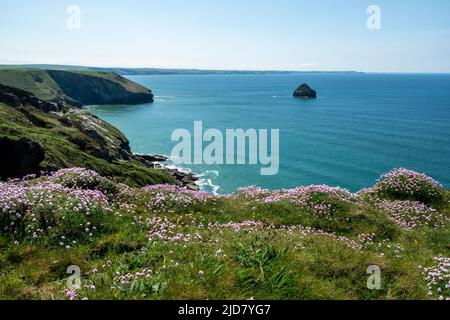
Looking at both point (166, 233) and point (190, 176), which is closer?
point (166, 233)

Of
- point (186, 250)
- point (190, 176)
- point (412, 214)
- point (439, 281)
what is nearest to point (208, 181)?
point (190, 176)

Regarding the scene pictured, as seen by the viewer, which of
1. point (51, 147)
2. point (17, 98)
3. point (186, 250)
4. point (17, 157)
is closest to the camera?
point (186, 250)

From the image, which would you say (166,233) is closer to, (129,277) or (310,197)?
(129,277)

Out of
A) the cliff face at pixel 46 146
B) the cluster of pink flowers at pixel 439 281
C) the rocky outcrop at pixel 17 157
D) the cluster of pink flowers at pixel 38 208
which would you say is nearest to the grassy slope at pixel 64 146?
the cliff face at pixel 46 146

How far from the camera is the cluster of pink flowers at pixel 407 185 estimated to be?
23250 mm

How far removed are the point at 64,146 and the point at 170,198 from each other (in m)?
34.0

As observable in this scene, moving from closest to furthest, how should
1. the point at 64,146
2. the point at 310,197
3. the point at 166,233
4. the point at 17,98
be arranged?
the point at 166,233, the point at 310,197, the point at 64,146, the point at 17,98

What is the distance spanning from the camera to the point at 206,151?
347 ft

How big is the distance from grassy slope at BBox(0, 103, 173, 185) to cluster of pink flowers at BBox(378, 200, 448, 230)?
81.5 ft

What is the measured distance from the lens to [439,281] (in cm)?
909

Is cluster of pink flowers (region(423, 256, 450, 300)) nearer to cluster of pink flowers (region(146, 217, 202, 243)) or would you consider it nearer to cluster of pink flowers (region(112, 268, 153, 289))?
cluster of pink flowers (region(146, 217, 202, 243))

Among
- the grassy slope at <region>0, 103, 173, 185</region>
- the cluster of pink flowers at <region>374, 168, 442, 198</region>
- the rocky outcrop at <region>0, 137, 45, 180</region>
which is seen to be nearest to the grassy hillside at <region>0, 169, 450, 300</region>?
the cluster of pink flowers at <region>374, 168, 442, 198</region>

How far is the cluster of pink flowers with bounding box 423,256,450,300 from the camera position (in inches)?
334

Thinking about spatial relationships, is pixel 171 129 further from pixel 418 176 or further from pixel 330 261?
pixel 330 261
